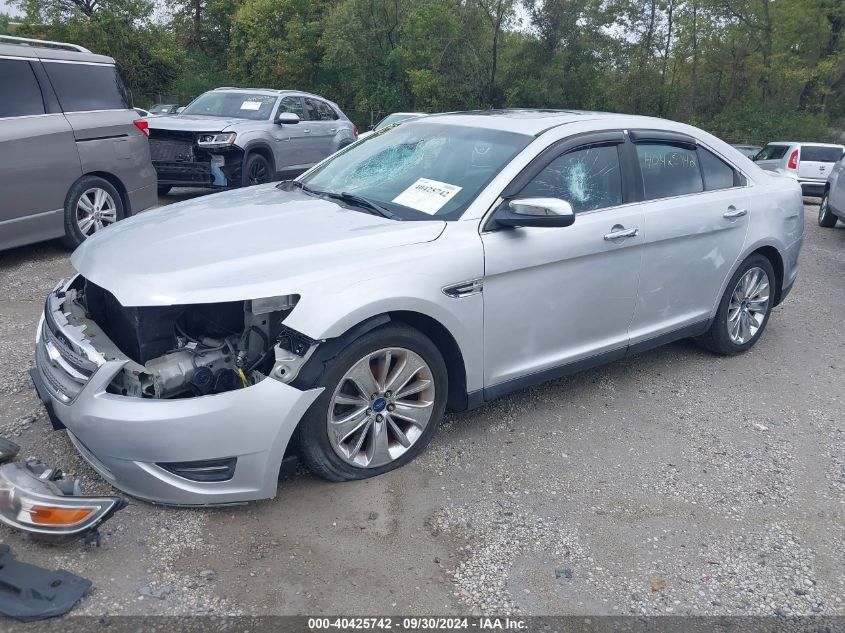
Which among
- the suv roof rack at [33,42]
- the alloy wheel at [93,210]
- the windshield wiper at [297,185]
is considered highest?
the suv roof rack at [33,42]

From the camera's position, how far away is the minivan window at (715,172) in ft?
16.1

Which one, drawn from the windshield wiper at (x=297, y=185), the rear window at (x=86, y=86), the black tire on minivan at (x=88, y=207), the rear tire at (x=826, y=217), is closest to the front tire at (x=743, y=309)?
the windshield wiper at (x=297, y=185)

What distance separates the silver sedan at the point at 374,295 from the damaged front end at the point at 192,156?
556 centimetres

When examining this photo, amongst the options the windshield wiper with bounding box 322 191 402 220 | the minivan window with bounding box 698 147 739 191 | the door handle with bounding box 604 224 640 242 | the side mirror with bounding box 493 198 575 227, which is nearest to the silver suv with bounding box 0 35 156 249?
the windshield wiper with bounding box 322 191 402 220

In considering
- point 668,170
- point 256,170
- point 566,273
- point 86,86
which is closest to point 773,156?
point 256,170

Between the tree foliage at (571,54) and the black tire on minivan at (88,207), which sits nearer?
the black tire on minivan at (88,207)

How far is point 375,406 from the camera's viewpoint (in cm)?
340

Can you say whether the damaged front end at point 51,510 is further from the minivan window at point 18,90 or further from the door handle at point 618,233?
the minivan window at point 18,90

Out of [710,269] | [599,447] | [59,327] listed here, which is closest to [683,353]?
[710,269]

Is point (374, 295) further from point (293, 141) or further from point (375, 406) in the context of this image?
point (293, 141)

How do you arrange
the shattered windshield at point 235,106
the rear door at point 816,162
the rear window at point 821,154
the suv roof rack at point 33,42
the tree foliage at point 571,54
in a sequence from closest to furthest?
the suv roof rack at point 33,42 < the shattered windshield at point 235,106 < the rear door at point 816,162 < the rear window at point 821,154 < the tree foliage at point 571,54

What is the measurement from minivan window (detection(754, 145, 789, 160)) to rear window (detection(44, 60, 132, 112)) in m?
14.5

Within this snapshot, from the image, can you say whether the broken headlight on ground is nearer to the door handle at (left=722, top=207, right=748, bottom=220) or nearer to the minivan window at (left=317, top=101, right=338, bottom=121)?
the door handle at (left=722, top=207, right=748, bottom=220)

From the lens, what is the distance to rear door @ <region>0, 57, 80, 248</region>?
249 inches
